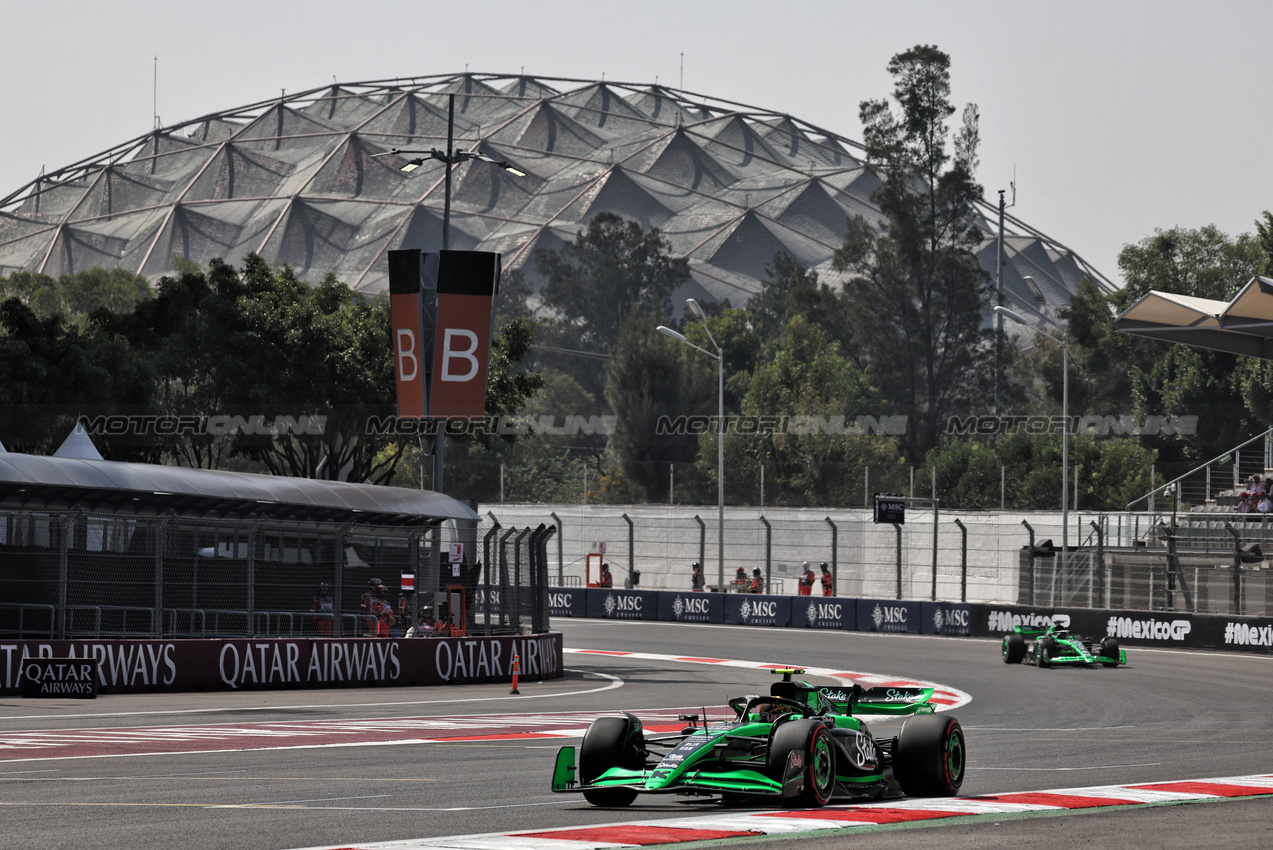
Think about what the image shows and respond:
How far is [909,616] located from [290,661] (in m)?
23.0

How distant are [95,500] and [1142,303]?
975 inches

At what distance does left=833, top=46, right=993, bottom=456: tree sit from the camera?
9094 centimetres

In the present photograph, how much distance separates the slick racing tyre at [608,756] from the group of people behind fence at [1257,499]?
42.8 meters

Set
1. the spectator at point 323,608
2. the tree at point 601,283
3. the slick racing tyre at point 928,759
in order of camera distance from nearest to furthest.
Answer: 1. the slick racing tyre at point 928,759
2. the spectator at point 323,608
3. the tree at point 601,283

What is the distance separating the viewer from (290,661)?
23.7 meters

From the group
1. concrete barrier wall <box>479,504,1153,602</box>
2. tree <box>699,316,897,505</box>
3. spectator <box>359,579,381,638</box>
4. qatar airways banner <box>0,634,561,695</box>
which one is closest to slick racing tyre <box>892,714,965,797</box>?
qatar airways banner <box>0,634,561,695</box>

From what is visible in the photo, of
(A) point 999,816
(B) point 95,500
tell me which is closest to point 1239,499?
(B) point 95,500

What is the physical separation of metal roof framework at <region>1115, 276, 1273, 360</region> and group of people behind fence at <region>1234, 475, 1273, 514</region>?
35.8ft

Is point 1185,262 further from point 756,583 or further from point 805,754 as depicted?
point 805,754

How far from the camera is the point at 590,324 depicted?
146750mm

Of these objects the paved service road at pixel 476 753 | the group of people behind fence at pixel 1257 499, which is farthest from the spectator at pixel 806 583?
the paved service road at pixel 476 753

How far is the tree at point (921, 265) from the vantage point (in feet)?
298

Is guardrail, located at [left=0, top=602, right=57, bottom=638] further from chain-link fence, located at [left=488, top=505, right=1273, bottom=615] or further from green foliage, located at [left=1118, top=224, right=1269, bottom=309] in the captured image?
green foliage, located at [left=1118, top=224, right=1269, bottom=309]

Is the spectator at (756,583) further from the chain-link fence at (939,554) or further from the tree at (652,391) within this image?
the tree at (652,391)
